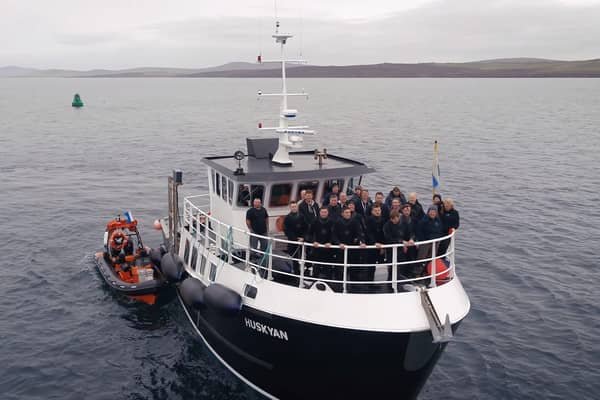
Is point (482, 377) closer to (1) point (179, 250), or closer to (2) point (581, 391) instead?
(2) point (581, 391)

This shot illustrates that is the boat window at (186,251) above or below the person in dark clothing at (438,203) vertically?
below

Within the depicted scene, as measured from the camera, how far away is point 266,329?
40.9 ft

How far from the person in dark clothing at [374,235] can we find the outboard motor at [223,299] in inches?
126

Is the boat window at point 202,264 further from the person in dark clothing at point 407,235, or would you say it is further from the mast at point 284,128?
the person in dark clothing at point 407,235

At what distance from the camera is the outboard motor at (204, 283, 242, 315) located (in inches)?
507

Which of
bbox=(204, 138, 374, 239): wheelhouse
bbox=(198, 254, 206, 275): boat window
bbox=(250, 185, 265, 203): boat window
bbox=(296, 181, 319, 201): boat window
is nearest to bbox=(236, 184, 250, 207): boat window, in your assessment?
bbox=(204, 138, 374, 239): wheelhouse

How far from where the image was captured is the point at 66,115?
102 meters

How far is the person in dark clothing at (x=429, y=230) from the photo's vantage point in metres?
12.4

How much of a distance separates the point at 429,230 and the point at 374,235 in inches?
50.6

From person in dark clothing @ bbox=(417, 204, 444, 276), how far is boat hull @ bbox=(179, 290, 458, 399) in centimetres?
181

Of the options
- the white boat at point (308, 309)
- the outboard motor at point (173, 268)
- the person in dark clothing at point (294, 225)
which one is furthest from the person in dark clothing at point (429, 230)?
the outboard motor at point (173, 268)

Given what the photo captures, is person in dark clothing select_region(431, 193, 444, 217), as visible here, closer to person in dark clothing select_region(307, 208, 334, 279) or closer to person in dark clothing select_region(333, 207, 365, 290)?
person in dark clothing select_region(333, 207, 365, 290)

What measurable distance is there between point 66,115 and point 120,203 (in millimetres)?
74615

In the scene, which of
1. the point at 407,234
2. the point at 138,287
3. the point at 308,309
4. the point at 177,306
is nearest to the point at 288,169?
the point at 407,234
